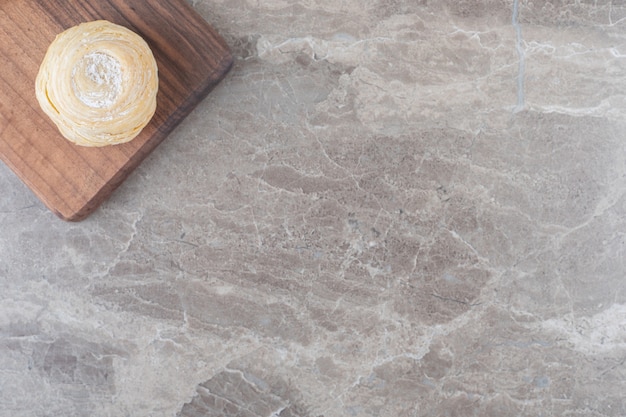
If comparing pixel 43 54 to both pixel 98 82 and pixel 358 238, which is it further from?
pixel 358 238

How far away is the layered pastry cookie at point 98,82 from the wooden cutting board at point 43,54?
44 mm

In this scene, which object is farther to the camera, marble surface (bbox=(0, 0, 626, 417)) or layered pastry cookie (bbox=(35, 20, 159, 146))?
marble surface (bbox=(0, 0, 626, 417))

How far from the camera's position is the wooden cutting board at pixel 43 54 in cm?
81

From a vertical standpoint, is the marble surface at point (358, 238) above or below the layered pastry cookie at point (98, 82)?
below

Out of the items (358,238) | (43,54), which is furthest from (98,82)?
(358,238)

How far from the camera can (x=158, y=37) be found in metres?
0.81

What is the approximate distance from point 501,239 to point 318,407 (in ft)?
1.25

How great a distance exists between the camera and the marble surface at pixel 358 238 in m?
0.87

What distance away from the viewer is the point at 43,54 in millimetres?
812

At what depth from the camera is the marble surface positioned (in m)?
0.87

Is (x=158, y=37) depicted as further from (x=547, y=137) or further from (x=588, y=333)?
(x=588, y=333)

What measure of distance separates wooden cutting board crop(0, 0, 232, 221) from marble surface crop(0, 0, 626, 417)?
6cm

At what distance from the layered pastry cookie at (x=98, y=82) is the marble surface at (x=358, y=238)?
0.13 meters

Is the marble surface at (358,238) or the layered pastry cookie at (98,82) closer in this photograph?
the layered pastry cookie at (98,82)
